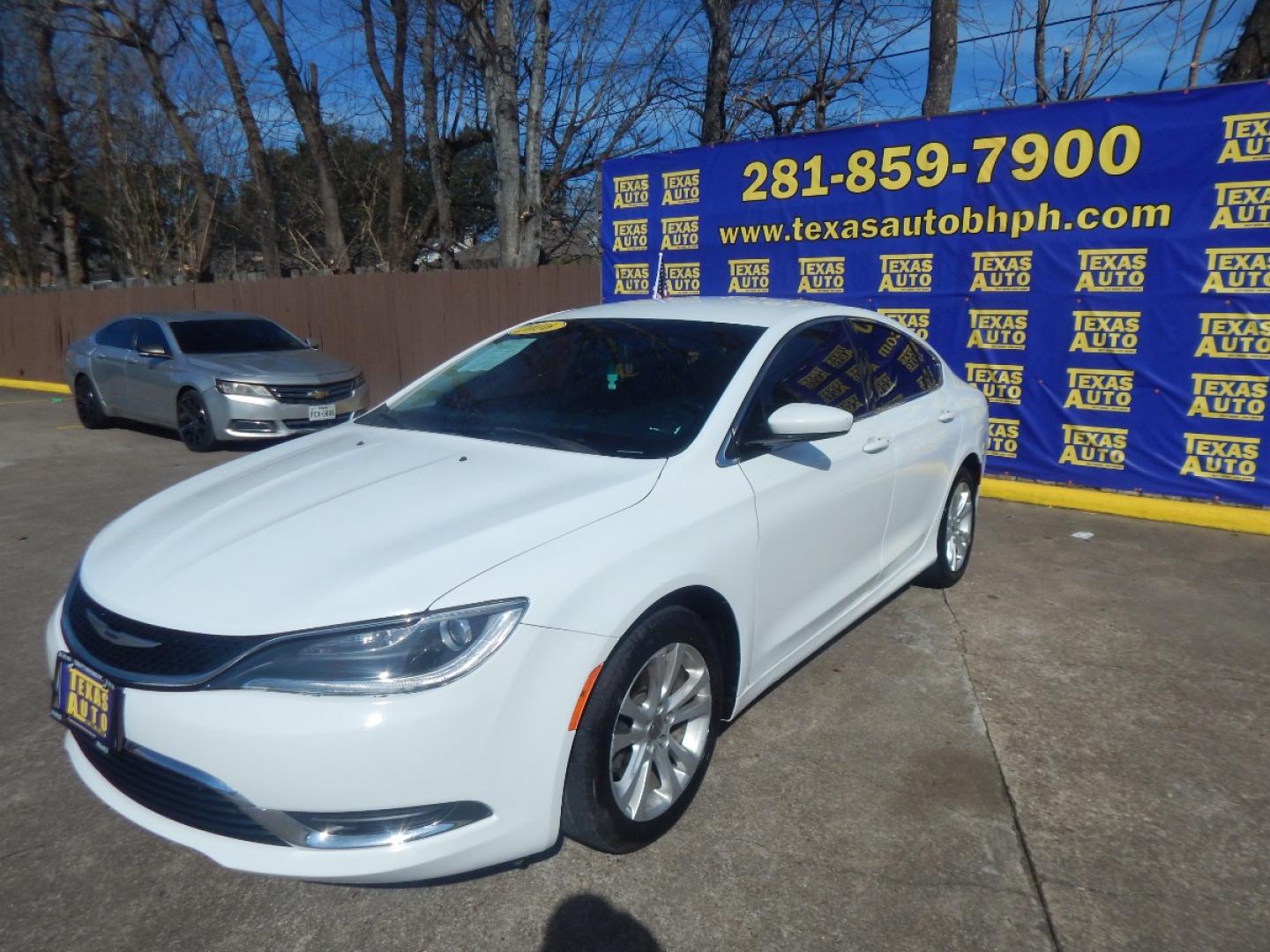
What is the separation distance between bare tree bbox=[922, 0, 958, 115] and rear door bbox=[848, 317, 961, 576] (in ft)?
20.8

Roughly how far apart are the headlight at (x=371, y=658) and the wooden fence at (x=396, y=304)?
791 centimetres

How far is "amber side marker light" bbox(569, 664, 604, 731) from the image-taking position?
2.31m

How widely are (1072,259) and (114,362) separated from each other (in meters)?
9.82

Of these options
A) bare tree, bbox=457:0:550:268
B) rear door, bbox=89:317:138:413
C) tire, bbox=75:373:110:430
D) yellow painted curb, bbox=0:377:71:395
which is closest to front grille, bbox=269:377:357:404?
rear door, bbox=89:317:138:413

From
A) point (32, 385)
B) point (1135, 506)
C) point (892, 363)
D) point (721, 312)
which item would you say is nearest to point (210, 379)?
point (721, 312)

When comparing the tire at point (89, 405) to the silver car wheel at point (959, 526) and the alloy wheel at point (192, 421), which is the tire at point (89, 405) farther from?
the silver car wheel at point (959, 526)

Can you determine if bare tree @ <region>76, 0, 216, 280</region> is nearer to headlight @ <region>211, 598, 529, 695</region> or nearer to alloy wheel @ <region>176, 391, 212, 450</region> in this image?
alloy wheel @ <region>176, 391, 212, 450</region>

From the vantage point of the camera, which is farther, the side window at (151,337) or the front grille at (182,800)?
the side window at (151,337)

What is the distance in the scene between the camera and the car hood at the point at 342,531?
7.38 feet

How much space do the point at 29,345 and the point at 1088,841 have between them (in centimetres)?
2000

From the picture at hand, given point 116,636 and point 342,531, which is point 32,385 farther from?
point 342,531

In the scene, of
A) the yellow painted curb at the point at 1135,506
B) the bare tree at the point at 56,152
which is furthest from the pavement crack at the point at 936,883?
the bare tree at the point at 56,152

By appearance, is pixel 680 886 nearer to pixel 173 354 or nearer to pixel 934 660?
pixel 934 660

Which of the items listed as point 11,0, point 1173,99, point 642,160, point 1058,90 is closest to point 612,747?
point 1173,99
